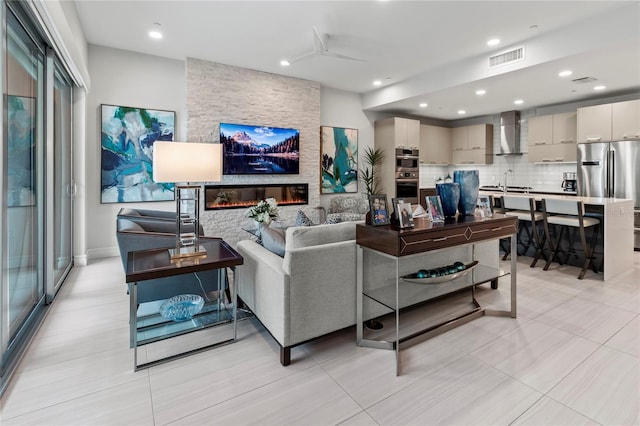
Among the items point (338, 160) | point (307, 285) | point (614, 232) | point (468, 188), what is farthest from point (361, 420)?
point (338, 160)

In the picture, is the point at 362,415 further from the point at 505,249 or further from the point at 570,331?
the point at 505,249

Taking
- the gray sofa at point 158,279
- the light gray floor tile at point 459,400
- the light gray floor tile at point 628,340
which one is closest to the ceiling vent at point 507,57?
the light gray floor tile at point 628,340

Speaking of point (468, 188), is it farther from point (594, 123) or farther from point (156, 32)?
point (594, 123)

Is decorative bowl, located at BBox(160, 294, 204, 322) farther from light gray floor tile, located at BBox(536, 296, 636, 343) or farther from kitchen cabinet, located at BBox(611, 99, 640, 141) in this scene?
kitchen cabinet, located at BBox(611, 99, 640, 141)

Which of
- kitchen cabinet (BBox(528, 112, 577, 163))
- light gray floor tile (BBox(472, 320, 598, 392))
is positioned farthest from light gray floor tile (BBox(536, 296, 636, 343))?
kitchen cabinet (BBox(528, 112, 577, 163))

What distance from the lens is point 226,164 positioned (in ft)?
17.3

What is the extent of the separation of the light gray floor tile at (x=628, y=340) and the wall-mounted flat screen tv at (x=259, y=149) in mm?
4739

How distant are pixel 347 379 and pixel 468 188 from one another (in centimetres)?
177

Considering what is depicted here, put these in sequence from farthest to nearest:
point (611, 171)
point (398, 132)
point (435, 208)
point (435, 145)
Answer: point (435, 145), point (398, 132), point (611, 171), point (435, 208)

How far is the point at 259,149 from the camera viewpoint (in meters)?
5.56

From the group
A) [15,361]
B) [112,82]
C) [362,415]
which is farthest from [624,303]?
[112,82]

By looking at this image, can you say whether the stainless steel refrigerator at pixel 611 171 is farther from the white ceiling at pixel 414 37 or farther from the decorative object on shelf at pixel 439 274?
the decorative object on shelf at pixel 439 274

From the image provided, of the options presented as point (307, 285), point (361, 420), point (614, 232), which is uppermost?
point (614, 232)

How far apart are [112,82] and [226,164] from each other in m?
1.92
